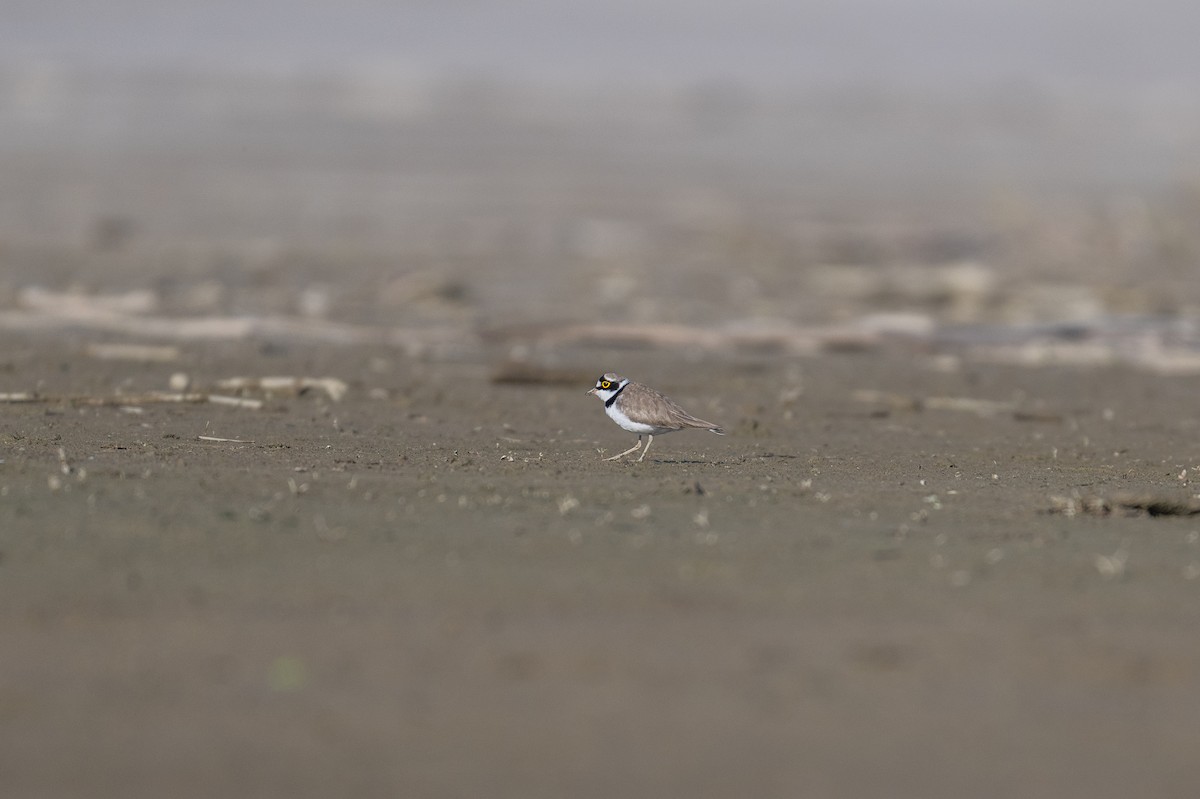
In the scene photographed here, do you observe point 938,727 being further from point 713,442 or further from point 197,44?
point 197,44

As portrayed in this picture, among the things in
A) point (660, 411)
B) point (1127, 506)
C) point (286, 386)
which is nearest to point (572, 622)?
point (1127, 506)

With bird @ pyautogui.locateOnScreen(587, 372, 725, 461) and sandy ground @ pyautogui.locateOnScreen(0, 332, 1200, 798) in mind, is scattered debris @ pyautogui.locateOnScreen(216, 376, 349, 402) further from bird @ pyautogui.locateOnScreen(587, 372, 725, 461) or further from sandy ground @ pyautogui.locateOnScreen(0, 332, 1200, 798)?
bird @ pyautogui.locateOnScreen(587, 372, 725, 461)

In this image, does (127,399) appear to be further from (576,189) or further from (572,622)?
(576,189)

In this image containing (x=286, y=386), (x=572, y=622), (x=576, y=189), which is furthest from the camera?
(x=576, y=189)

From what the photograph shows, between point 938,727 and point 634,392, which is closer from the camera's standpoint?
point 938,727

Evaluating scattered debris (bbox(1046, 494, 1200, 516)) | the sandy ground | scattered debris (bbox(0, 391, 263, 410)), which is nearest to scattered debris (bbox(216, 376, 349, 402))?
scattered debris (bbox(0, 391, 263, 410))

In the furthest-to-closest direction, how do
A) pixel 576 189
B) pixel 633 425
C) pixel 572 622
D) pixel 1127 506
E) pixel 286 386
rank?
pixel 576 189, pixel 286 386, pixel 633 425, pixel 1127 506, pixel 572 622

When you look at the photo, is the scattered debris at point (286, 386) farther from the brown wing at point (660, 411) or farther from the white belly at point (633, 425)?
the brown wing at point (660, 411)

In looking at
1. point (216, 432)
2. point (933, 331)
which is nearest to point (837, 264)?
point (933, 331)
